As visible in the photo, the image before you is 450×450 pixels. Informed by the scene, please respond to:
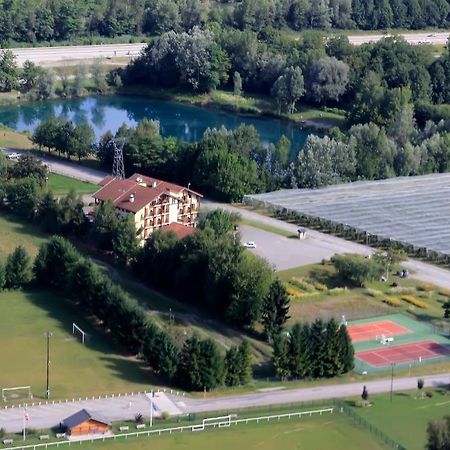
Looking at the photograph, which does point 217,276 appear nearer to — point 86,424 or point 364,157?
point 86,424

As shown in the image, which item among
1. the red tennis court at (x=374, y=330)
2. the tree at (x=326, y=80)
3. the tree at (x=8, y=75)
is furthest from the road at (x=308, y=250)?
the tree at (x=8, y=75)

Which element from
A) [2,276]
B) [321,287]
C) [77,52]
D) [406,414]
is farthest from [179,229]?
[77,52]

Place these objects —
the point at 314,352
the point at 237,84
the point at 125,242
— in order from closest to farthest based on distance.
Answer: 1. the point at 314,352
2. the point at 125,242
3. the point at 237,84

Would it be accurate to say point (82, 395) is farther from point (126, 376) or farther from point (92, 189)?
point (92, 189)

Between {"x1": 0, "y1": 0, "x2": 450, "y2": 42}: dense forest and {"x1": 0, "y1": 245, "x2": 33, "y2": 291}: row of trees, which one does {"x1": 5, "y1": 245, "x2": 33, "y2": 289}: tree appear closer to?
{"x1": 0, "y1": 245, "x2": 33, "y2": 291}: row of trees

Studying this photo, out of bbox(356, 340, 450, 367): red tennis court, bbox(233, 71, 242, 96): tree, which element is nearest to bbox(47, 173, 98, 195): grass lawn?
bbox(356, 340, 450, 367): red tennis court

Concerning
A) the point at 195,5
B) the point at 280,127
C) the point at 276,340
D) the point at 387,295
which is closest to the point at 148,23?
the point at 195,5
